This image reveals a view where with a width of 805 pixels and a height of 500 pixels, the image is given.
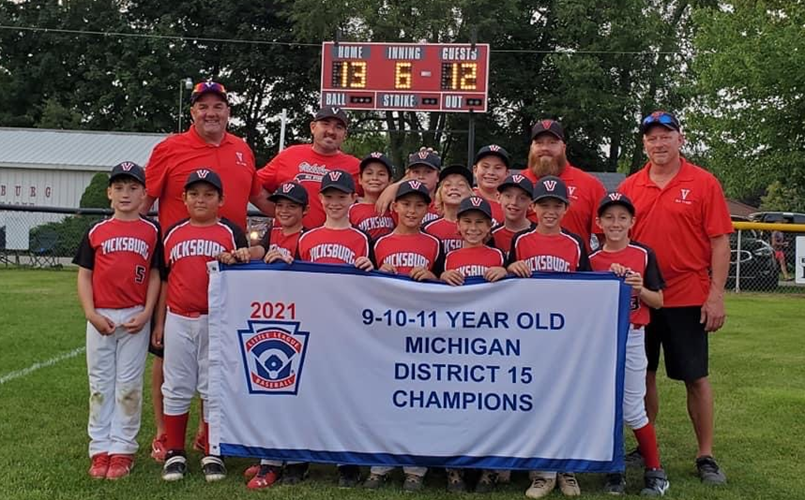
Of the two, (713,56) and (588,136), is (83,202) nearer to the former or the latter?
(713,56)

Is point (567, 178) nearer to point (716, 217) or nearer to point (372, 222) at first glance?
point (716, 217)

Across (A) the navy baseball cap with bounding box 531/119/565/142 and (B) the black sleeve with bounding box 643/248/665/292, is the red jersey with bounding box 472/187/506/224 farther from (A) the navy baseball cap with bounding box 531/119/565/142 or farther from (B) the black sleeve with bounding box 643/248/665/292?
(B) the black sleeve with bounding box 643/248/665/292

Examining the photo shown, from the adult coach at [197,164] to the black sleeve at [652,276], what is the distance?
2486mm

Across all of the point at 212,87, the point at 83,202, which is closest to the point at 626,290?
the point at 212,87

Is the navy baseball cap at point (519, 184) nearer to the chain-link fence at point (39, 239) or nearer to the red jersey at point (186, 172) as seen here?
the red jersey at point (186, 172)

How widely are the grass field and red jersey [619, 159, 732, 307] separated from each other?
1.15m

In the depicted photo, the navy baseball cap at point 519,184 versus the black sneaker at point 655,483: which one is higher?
the navy baseball cap at point 519,184

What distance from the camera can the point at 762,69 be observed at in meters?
18.2

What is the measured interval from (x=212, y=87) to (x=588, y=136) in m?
33.2

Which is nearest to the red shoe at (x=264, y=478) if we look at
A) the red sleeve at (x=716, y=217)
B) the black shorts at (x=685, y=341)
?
the black shorts at (x=685, y=341)

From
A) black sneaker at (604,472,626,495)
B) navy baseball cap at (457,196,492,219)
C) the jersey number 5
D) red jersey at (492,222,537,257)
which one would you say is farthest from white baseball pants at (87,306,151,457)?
black sneaker at (604,472,626,495)

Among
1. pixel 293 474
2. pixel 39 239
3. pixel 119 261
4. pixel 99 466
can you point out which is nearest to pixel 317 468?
pixel 293 474

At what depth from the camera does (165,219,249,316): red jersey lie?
445cm

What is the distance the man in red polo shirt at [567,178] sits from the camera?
198 inches
